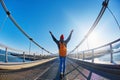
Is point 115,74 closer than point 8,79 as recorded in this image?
No

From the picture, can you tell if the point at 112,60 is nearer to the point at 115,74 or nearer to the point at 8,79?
the point at 115,74

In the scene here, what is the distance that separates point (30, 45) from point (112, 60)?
10.4m

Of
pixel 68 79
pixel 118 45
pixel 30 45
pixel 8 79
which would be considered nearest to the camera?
pixel 8 79

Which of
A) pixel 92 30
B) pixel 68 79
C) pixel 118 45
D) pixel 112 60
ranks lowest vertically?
pixel 68 79

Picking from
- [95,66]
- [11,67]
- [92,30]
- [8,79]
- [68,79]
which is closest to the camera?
[8,79]

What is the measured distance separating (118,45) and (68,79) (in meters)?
3.15

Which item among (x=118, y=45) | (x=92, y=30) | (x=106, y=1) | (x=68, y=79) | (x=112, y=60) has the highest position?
(x=106, y=1)

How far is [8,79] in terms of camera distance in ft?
27.9

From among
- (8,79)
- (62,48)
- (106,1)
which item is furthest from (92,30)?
(8,79)

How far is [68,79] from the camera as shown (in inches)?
365

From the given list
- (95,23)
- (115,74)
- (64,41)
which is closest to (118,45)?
(115,74)

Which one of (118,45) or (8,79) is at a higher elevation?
(118,45)

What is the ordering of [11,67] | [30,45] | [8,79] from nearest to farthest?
[8,79] → [11,67] → [30,45]

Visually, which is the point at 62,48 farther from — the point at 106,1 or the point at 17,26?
the point at 17,26
